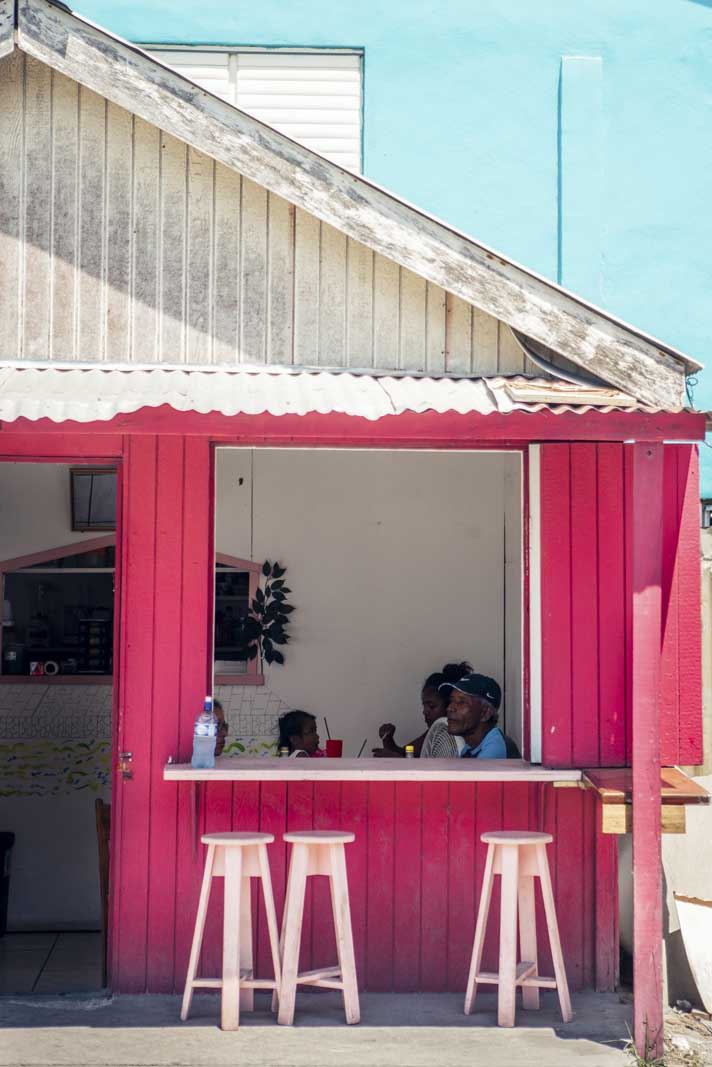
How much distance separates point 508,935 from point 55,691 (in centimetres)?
421

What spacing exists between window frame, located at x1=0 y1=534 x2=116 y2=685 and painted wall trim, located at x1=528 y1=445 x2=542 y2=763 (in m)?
3.43

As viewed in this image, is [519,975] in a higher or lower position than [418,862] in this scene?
lower

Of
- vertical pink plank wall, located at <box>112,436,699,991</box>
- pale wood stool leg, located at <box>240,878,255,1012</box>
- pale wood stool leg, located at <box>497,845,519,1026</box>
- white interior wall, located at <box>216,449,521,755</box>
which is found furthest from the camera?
white interior wall, located at <box>216,449,521,755</box>

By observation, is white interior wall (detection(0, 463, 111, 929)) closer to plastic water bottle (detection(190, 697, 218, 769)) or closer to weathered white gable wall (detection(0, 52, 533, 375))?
weathered white gable wall (detection(0, 52, 533, 375))

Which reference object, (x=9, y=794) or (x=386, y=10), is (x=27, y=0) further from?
(x=9, y=794)

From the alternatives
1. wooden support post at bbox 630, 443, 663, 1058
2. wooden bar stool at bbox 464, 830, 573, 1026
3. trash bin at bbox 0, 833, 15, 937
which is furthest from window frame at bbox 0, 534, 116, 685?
wooden support post at bbox 630, 443, 663, 1058

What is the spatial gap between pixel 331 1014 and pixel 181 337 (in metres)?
3.45

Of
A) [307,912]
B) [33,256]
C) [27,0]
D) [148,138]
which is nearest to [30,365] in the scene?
[33,256]

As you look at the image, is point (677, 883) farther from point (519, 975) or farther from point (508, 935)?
point (508, 935)

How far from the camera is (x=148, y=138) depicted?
23.8 ft

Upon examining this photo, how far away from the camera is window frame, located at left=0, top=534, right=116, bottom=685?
376 inches

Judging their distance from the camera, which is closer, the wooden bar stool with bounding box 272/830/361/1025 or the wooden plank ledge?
the wooden plank ledge

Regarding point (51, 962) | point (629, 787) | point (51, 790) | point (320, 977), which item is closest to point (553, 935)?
point (629, 787)

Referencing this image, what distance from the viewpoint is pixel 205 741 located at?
681 cm
